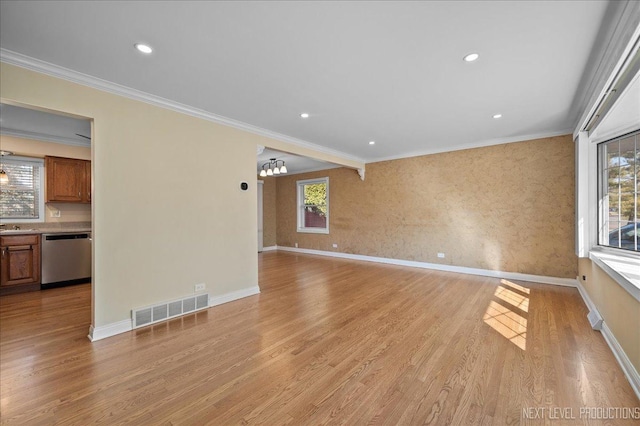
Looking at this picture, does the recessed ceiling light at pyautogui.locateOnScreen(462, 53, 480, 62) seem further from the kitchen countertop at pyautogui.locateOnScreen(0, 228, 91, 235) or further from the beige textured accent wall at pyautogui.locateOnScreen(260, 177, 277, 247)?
the beige textured accent wall at pyautogui.locateOnScreen(260, 177, 277, 247)

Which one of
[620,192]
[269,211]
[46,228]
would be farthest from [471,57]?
[269,211]

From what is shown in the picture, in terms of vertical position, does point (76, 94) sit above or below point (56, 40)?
below

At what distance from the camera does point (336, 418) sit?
1.55 m

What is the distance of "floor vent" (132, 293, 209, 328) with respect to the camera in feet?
9.21

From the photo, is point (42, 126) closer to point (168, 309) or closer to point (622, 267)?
point (168, 309)

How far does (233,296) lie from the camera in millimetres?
3684

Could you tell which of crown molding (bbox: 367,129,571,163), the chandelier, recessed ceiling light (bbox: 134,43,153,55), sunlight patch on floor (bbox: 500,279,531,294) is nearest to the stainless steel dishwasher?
the chandelier

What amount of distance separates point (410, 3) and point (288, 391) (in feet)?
8.94

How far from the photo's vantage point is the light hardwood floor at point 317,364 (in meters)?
1.62

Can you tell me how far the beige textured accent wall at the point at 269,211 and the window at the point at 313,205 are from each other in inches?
43.3

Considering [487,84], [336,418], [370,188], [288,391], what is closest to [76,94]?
[288,391]

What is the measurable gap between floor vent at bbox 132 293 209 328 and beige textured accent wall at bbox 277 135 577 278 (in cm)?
433

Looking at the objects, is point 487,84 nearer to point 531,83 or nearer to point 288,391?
point 531,83

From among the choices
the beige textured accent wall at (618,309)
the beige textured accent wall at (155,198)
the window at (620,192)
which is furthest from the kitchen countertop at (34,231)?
the window at (620,192)
